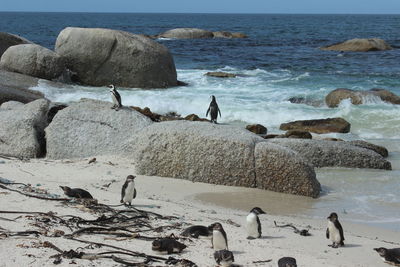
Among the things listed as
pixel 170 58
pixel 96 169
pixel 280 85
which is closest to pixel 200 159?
pixel 96 169

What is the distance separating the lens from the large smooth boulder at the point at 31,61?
68.9 ft

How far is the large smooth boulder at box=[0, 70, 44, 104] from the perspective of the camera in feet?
55.0

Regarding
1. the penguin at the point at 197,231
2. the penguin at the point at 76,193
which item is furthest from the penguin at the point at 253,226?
the penguin at the point at 76,193

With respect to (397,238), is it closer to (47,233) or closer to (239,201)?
(239,201)

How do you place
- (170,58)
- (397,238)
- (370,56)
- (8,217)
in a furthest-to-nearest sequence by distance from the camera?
(370,56) → (170,58) → (397,238) → (8,217)

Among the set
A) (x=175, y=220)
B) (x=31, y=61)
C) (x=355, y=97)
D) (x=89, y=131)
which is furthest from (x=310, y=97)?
(x=175, y=220)

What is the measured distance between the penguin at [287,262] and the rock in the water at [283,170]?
12.9 ft

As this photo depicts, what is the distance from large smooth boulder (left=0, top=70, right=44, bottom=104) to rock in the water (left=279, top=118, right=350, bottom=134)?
672cm

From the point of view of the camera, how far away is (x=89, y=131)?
11641 mm

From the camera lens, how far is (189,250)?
20.8ft

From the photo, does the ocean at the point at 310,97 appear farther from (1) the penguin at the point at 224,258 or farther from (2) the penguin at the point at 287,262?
(1) the penguin at the point at 224,258

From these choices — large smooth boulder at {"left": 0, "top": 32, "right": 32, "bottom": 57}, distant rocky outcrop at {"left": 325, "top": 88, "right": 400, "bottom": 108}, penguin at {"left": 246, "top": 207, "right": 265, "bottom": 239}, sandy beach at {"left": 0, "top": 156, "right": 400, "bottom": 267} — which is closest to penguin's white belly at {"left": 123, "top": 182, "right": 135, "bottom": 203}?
sandy beach at {"left": 0, "top": 156, "right": 400, "bottom": 267}

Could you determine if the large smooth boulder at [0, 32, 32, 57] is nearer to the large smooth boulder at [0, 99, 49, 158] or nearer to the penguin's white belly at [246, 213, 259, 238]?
the large smooth boulder at [0, 99, 49, 158]

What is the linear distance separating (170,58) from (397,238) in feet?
51.7
